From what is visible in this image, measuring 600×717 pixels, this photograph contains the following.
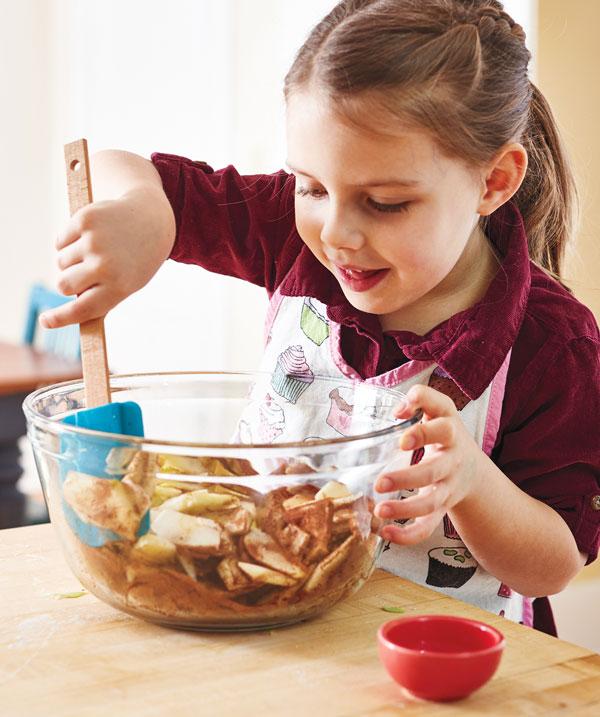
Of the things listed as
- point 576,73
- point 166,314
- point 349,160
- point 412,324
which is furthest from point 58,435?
point 166,314

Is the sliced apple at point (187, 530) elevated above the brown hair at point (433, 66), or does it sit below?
below

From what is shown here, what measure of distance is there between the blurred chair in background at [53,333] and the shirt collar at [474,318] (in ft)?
5.02

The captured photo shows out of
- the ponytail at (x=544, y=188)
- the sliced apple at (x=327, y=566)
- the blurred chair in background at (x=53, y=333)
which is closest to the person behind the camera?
the sliced apple at (x=327, y=566)

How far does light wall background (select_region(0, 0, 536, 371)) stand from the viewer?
133 inches

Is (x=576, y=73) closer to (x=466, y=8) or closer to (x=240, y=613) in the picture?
(x=466, y=8)

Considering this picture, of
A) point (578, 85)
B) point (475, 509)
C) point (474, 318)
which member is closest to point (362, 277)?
point (474, 318)

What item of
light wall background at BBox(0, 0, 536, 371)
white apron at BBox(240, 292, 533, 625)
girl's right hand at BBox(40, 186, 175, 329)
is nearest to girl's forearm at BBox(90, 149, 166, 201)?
girl's right hand at BBox(40, 186, 175, 329)

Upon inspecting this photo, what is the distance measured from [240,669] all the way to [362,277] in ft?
1.35

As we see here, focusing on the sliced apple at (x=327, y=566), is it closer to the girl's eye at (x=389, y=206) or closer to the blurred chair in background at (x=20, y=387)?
the girl's eye at (x=389, y=206)

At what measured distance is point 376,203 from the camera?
894 mm

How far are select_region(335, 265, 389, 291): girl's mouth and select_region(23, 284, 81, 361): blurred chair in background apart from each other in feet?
5.51

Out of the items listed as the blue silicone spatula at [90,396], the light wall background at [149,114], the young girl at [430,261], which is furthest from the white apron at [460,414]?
the light wall background at [149,114]

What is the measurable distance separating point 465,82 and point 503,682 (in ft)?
1.75

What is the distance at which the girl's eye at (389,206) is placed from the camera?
894 millimetres
